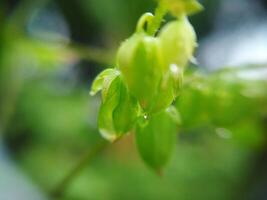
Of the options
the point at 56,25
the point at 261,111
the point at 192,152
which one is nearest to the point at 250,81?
the point at 261,111

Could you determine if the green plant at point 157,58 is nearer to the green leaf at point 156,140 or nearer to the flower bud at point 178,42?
the flower bud at point 178,42

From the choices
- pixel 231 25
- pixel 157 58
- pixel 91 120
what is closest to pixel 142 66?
pixel 157 58

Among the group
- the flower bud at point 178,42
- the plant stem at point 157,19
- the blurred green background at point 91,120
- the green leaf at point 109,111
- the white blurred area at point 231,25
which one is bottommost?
the white blurred area at point 231,25

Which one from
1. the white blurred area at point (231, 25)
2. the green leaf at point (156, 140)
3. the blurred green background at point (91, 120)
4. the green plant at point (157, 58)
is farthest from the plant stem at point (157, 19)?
the white blurred area at point (231, 25)

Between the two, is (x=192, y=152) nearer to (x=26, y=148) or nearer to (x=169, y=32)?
(x=26, y=148)

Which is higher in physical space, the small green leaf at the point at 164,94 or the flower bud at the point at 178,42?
the flower bud at the point at 178,42

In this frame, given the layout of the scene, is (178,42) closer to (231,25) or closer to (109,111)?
(109,111)
